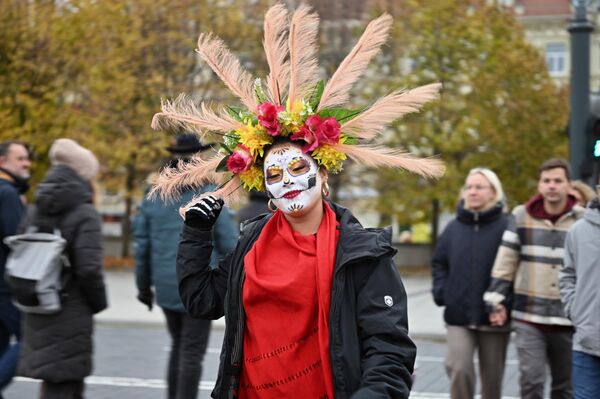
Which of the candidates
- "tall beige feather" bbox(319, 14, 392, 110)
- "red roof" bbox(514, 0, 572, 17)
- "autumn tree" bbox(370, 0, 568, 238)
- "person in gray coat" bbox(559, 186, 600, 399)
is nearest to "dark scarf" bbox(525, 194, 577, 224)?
"person in gray coat" bbox(559, 186, 600, 399)

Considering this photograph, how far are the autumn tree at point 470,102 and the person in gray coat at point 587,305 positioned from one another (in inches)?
815

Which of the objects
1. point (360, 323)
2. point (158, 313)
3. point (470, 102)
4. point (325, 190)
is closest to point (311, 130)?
point (325, 190)

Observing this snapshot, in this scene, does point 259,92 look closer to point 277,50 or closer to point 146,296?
point 277,50

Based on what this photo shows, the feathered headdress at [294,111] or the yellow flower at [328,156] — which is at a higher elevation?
the feathered headdress at [294,111]

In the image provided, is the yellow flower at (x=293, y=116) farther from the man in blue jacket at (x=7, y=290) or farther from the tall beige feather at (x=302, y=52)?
the man in blue jacket at (x=7, y=290)

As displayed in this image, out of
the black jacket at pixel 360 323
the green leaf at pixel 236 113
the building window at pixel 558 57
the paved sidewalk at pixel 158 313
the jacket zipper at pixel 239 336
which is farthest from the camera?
the building window at pixel 558 57

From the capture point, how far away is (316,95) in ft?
11.5

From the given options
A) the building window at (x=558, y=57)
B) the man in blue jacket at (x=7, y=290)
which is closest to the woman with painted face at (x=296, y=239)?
the man in blue jacket at (x=7, y=290)

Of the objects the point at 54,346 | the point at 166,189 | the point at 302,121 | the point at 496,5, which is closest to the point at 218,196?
the point at 166,189

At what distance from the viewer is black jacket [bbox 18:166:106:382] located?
18.0 ft

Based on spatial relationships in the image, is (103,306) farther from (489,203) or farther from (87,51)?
(87,51)

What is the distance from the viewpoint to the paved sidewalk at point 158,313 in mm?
13188

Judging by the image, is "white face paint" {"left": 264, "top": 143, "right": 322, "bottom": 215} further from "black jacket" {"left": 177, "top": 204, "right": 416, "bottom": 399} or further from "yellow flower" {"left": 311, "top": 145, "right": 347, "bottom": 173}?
"black jacket" {"left": 177, "top": 204, "right": 416, "bottom": 399}

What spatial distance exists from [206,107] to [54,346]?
94.0 inches
